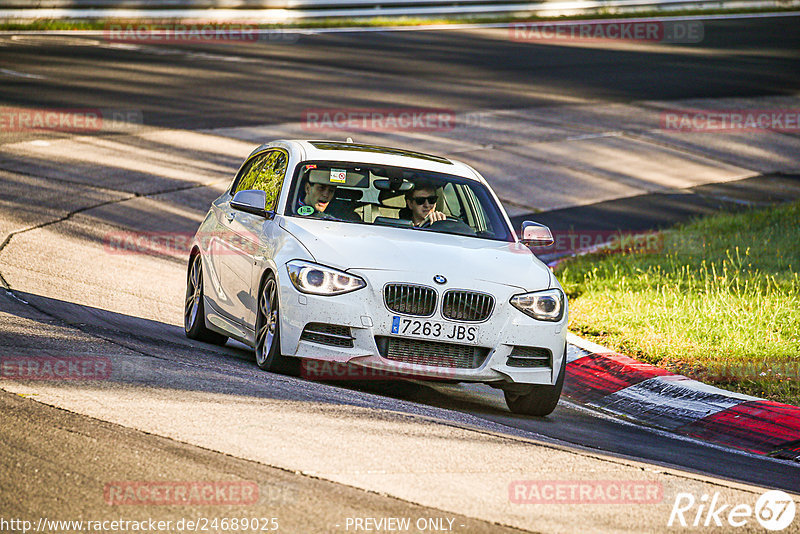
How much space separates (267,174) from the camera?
1030 cm

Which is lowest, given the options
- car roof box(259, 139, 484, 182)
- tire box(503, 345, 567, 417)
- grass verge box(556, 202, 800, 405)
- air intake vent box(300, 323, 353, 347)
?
grass verge box(556, 202, 800, 405)

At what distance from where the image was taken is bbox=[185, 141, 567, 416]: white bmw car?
27.1 ft

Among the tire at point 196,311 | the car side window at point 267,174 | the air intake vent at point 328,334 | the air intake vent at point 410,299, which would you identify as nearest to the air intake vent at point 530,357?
the air intake vent at point 410,299

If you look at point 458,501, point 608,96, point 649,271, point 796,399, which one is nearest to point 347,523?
point 458,501

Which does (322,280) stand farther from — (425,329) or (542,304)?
(542,304)

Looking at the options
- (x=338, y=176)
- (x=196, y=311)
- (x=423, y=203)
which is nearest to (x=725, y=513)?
(x=423, y=203)

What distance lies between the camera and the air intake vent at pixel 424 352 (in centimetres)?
827

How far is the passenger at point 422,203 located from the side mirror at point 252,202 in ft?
3.49

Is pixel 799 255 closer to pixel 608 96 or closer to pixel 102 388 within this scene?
pixel 102 388

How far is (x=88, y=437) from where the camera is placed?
247 inches

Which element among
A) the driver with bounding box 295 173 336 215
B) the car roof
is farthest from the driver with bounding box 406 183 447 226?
the driver with bounding box 295 173 336 215

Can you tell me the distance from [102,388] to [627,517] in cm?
317

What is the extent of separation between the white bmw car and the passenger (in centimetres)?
1

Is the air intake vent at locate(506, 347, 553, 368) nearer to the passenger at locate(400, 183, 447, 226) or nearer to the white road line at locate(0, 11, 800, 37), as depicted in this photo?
the passenger at locate(400, 183, 447, 226)
